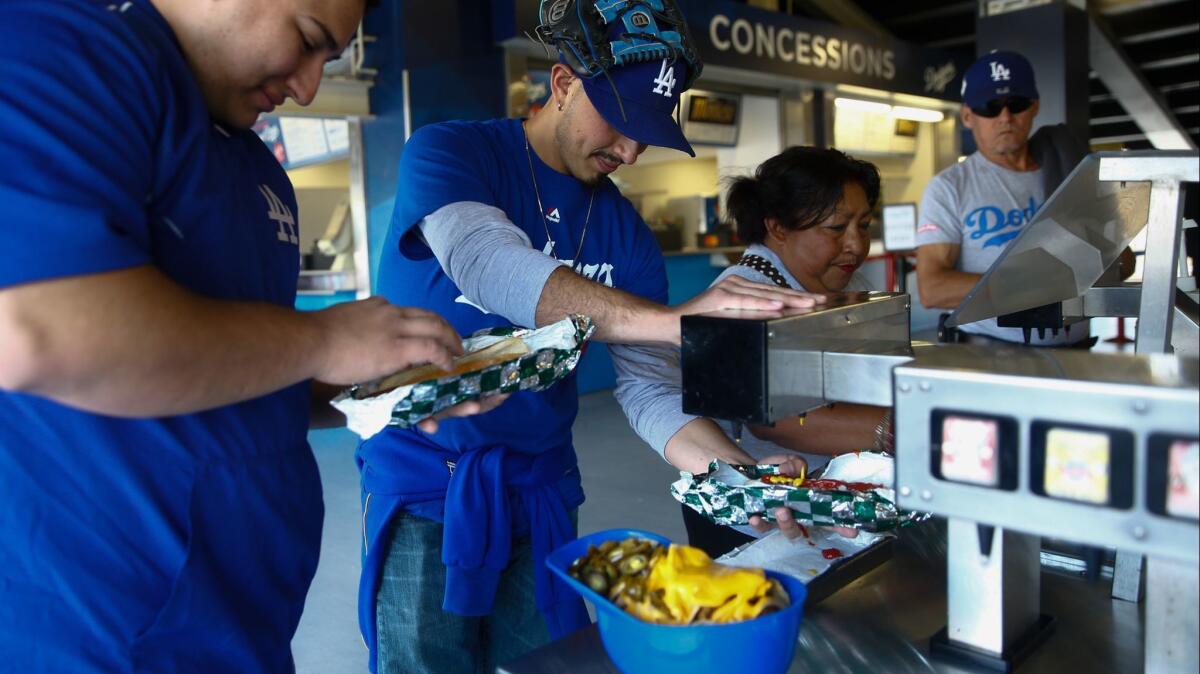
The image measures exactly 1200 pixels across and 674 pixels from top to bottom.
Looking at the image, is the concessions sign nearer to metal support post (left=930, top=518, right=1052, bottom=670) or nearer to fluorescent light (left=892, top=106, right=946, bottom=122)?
fluorescent light (left=892, top=106, right=946, bottom=122)

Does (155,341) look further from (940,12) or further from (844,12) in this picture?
(940,12)

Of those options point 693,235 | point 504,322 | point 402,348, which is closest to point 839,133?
point 693,235

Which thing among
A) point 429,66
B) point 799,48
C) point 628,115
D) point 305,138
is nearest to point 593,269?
point 628,115

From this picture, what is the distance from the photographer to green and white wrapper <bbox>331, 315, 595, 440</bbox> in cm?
94

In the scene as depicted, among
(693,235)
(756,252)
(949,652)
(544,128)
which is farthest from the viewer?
(693,235)

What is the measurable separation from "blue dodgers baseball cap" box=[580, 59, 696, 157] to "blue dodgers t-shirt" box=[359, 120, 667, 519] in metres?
0.21

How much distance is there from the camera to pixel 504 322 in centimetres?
147

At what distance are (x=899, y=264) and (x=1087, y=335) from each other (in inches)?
146

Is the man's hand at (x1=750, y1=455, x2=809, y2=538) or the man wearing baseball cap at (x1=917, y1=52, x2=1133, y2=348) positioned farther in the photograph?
the man wearing baseball cap at (x1=917, y1=52, x2=1133, y2=348)

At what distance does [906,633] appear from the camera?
110 cm

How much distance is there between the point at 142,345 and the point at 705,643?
540 mm

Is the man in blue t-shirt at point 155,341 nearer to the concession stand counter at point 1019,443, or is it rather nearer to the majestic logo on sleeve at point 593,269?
the concession stand counter at point 1019,443

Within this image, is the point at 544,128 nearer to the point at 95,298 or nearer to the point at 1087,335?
the point at 95,298

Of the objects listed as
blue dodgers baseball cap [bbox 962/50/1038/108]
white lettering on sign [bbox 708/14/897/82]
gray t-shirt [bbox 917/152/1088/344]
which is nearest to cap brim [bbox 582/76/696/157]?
gray t-shirt [bbox 917/152/1088/344]
